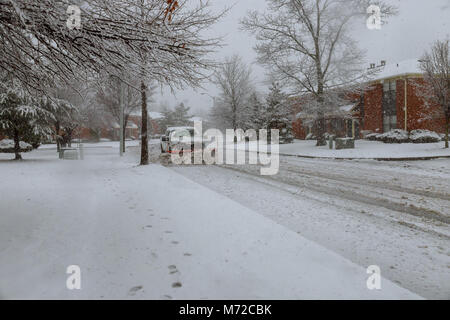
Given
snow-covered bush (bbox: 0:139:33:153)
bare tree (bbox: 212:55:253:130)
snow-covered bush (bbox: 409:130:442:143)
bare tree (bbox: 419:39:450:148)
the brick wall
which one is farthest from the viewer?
bare tree (bbox: 212:55:253:130)

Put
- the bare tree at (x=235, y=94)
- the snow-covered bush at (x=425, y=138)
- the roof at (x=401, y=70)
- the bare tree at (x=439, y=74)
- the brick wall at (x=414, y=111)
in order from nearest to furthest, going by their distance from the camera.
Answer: the bare tree at (x=439, y=74) → the snow-covered bush at (x=425, y=138) → the brick wall at (x=414, y=111) → the roof at (x=401, y=70) → the bare tree at (x=235, y=94)

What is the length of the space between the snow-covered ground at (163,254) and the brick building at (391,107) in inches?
808

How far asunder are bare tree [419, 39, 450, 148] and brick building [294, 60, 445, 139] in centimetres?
501

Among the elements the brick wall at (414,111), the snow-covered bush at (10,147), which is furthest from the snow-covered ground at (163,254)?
the brick wall at (414,111)

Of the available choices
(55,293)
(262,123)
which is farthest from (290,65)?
(55,293)

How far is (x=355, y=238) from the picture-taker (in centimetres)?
455

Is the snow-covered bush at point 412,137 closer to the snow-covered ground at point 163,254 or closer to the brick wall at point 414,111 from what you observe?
the brick wall at point 414,111

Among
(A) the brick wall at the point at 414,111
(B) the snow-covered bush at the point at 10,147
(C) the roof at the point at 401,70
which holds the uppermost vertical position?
(C) the roof at the point at 401,70

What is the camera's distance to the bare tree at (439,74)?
60.1ft

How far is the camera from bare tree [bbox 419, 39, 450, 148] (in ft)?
60.1

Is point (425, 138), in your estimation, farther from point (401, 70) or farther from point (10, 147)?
point (10, 147)

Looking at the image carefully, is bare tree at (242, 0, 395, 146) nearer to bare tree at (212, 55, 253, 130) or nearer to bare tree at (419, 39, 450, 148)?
bare tree at (419, 39, 450, 148)

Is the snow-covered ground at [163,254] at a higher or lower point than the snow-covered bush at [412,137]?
lower

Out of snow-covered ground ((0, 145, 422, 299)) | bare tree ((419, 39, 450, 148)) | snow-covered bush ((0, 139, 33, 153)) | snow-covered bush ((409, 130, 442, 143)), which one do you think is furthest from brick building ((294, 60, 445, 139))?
snow-covered bush ((0, 139, 33, 153))
